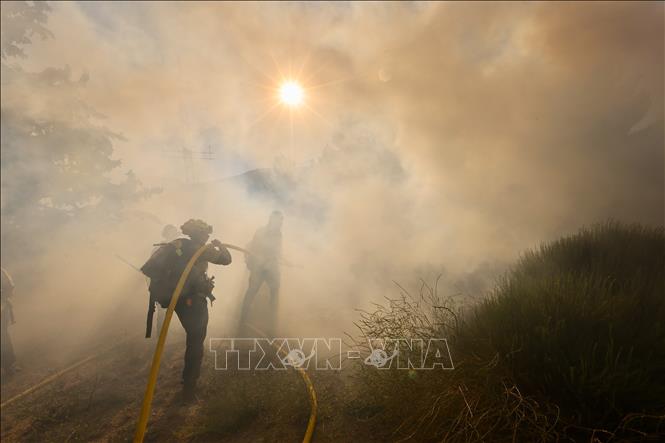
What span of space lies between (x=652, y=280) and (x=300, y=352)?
4567 millimetres

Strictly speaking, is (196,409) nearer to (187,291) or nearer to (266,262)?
(187,291)

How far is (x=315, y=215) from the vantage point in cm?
1689

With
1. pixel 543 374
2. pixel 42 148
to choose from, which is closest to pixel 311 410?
pixel 543 374

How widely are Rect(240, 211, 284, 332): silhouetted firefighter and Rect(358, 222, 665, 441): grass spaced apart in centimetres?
453

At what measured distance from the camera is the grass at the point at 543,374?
1.93m

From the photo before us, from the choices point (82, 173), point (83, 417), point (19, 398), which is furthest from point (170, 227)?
point (82, 173)

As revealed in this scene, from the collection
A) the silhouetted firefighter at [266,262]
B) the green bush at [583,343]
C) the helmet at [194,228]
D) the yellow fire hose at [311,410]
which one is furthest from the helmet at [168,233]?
the green bush at [583,343]

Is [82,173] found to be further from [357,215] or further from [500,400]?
[500,400]

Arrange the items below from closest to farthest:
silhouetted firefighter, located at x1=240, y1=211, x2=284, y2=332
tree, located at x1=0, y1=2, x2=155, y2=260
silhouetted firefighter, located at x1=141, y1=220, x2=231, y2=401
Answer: silhouetted firefighter, located at x1=141, y1=220, x2=231, y2=401 < silhouetted firefighter, located at x1=240, y1=211, x2=284, y2=332 < tree, located at x1=0, y1=2, x2=155, y2=260

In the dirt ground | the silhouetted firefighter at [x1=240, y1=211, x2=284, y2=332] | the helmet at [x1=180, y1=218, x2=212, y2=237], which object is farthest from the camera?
the silhouetted firefighter at [x1=240, y1=211, x2=284, y2=332]

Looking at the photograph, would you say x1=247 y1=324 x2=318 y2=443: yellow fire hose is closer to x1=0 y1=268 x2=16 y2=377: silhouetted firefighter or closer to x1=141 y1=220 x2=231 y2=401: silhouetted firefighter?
x1=141 y1=220 x2=231 y2=401: silhouetted firefighter

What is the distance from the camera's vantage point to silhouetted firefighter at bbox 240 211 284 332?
735 centimetres

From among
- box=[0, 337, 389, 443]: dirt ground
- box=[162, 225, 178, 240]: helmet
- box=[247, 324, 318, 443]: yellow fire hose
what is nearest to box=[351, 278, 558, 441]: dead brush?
box=[0, 337, 389, 443]: dirt ground

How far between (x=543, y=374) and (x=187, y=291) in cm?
417
